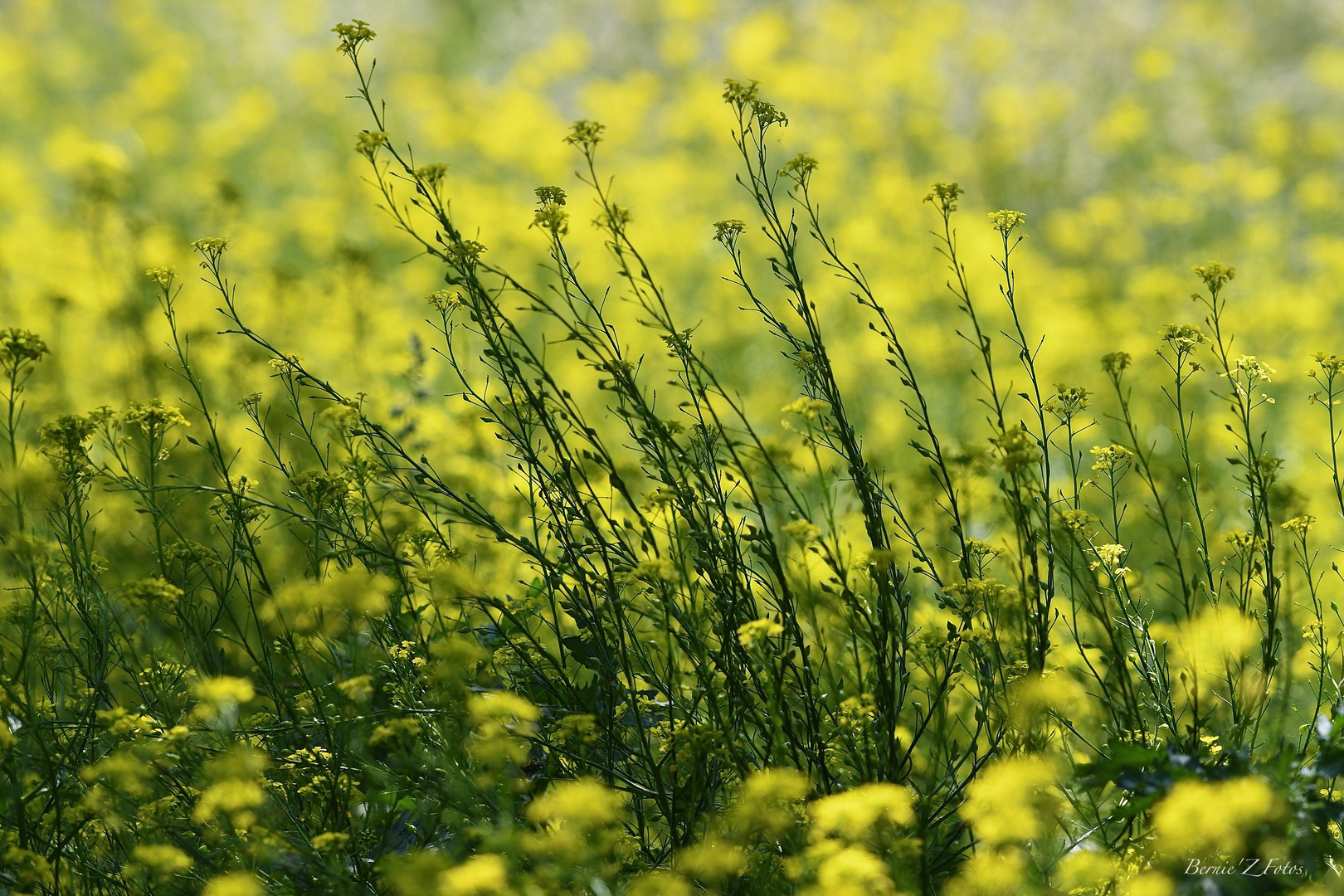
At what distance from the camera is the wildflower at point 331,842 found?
1.73 meters

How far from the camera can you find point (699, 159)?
9.68 metres

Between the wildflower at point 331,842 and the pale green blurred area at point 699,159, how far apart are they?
10.1 feet

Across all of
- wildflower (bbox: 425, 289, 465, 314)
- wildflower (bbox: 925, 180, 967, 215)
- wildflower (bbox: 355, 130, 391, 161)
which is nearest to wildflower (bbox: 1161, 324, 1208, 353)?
wildflower (bbox: 925, 180, 967, 215)

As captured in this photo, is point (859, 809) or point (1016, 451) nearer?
point (859, 809)

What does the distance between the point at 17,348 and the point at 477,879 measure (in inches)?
63.0

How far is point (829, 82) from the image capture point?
980 centimetres

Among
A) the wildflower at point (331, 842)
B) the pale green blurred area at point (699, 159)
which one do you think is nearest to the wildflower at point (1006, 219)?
the wildflower at point (331, 842)

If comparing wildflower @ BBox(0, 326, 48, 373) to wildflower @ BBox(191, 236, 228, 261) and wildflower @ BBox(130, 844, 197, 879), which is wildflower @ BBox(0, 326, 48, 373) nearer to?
wildflower @ BBox(191, 236, 228, 261)

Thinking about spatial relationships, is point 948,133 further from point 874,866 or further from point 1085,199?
point 874,866

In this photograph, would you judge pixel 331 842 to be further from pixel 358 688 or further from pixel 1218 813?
pixel 1218 813

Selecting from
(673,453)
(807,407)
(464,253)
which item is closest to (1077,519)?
(807,407)

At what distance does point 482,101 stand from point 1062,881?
10.7 metres

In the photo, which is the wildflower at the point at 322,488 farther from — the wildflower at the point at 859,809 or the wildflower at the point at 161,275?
the wildflower at the point at 859,809

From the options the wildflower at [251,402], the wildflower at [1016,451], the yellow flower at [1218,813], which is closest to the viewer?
the yellow flower at [1218,813]
